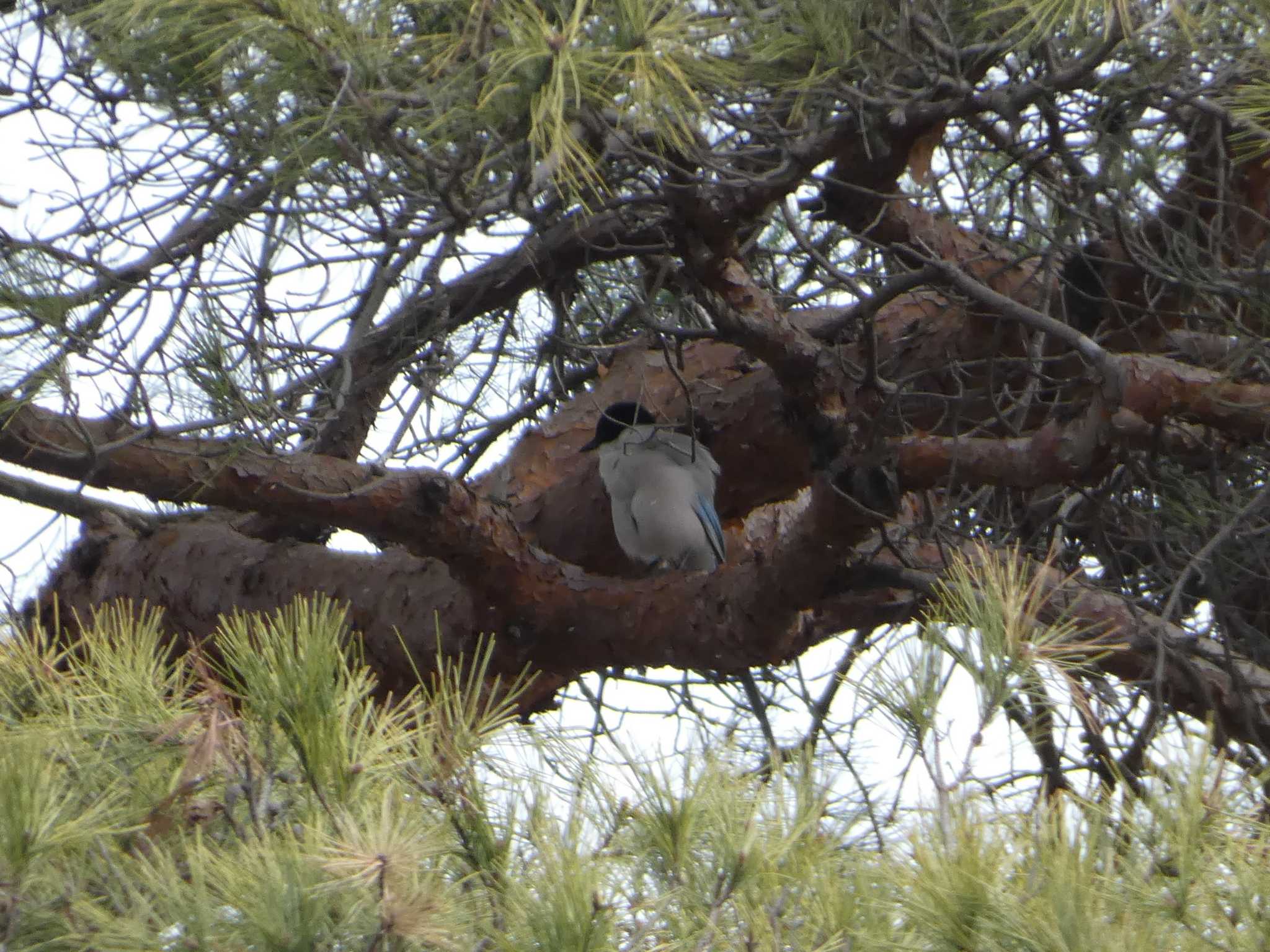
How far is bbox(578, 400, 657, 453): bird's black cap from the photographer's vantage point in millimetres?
3299

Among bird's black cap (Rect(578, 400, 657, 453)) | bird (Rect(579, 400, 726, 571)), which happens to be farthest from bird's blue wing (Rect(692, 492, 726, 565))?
bird's black cap (Rect(578, 400, 657, 453))

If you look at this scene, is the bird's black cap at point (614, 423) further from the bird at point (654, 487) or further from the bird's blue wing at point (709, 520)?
the bird's blue wing at point (709, 520)

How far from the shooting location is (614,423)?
3.23 m

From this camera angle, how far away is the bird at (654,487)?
10.7ft

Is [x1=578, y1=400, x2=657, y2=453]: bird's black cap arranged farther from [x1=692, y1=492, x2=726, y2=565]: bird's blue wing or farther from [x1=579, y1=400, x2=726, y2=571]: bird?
[x1=692, y1=492, x2=726, y2=565]: bird's blue wing

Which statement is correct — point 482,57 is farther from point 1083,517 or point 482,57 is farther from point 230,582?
point 1083,517

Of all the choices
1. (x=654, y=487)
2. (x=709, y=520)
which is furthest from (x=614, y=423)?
(x=709, y=520)

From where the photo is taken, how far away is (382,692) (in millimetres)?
3020

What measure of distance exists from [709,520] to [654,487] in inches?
9.4

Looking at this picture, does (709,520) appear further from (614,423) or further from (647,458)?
(614,423)

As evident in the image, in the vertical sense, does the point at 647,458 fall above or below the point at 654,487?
above

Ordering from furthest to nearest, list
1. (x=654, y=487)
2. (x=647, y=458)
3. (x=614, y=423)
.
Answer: (x=647, y=458) → (x=654, y=487) → (x=614, y=423)

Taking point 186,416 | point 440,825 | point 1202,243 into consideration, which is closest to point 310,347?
point 186,416

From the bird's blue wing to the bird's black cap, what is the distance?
0.25m
